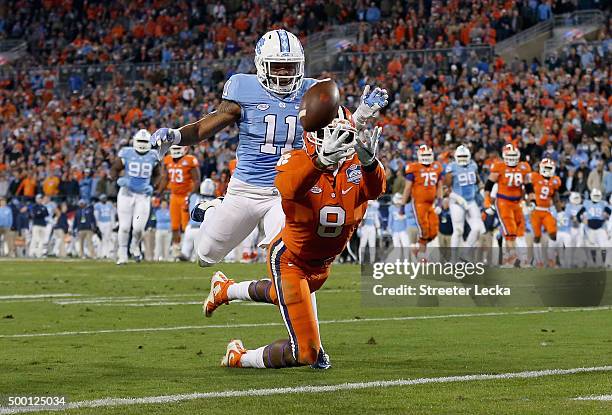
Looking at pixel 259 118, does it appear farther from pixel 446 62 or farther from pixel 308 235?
pixel 446 62

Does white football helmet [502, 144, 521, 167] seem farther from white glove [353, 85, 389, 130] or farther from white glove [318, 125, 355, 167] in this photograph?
white glove [318, 125, 355, 167]

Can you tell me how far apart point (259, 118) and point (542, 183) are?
11.5 m

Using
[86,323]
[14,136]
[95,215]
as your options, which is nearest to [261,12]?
[14,136]

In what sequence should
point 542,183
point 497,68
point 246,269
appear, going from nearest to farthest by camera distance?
point 246,269 < point 542,183 < point 497,68

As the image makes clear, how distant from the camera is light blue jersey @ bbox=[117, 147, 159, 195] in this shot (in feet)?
57.9

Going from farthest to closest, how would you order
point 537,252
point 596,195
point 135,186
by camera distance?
point 596,195 < point 537,252 < point 135,186

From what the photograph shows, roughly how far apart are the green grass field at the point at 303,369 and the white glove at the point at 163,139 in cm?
123

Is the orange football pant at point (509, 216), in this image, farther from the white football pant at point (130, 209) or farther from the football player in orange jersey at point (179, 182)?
the white football pant at point (130, 209)

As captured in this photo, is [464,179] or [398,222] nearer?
[464,179]

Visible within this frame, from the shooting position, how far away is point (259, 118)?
7.74m

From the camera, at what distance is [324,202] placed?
233 inches

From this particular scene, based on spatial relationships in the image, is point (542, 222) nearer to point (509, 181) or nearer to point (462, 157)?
point (509, 181)

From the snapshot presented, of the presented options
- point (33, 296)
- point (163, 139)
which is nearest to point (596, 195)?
point (33, 296)

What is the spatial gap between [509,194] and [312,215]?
1203 cm
